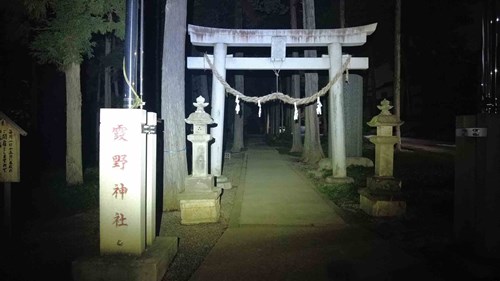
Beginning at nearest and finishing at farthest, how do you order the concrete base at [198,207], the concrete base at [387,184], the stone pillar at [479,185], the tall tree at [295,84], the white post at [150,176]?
the white post at [150,176], the stone pillar at [479,185], the concrete base at [198,207], the concrete base at [387,184], the tall tree at [295,84]

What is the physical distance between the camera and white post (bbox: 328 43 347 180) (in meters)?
11.6

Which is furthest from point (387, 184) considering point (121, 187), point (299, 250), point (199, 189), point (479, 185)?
point (121, 187)

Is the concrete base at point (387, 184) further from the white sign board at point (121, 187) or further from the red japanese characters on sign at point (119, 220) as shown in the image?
the red japanese characters on sign at point (119, 220)

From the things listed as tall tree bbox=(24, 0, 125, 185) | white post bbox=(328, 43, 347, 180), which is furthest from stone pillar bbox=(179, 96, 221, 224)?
tall tree bbox=(24, 0, 125, 185)

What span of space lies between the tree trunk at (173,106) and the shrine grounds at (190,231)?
75 centimetres

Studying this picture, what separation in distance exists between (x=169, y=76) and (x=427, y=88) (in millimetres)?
31659

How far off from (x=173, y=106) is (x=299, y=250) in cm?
494

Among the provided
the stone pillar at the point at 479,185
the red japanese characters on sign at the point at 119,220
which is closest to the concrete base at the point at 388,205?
the stone pillar at the point at 479,185

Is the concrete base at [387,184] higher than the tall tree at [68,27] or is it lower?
lower

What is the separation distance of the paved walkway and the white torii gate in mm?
3188

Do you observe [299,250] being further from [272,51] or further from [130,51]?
[272,51]

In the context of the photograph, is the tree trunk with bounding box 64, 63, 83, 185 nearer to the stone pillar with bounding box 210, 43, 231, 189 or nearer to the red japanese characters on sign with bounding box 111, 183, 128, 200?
the stone pillar with bounding box 210, 43, 231, 189

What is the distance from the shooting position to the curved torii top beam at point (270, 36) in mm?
11141

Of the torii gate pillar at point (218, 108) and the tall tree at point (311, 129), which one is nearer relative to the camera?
the torii gate pillar at point (218, 108)
